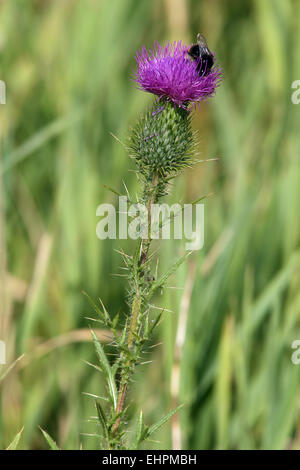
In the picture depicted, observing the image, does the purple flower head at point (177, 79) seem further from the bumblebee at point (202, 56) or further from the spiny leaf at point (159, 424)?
the spiny leaf at point (159, 424)

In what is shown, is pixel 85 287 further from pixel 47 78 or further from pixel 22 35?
pixel 22 35

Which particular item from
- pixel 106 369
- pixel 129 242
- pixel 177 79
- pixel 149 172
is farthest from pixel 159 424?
pixel 129 242

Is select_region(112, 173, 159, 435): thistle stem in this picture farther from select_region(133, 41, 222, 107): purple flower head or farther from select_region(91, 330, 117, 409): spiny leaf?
select_region(133, 41, 222, 107): purple flower head

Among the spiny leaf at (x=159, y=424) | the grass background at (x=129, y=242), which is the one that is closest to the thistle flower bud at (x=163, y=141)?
the spiny leaf at (x=159, y=424)

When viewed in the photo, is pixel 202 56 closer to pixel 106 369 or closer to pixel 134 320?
pixel 134 320

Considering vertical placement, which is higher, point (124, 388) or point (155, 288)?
point (155, 288)
